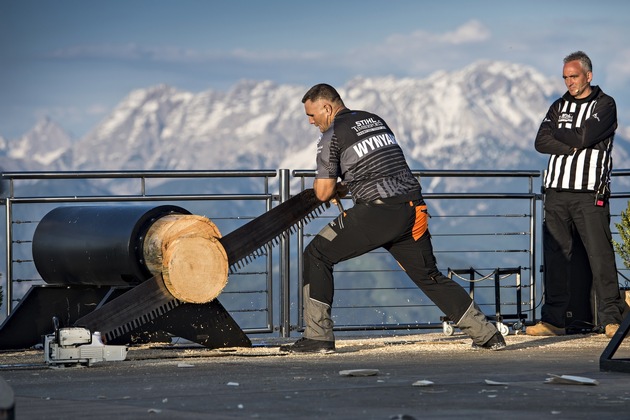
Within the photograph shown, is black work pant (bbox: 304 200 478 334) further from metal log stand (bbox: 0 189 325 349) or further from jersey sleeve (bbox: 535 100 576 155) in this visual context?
jersey sleeve (bbox: 535 100 576 155)

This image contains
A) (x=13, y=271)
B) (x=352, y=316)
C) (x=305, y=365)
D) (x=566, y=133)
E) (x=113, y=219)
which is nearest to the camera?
(x=305, y=365)

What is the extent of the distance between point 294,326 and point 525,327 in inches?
73.4

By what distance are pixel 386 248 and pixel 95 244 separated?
75.9 inches

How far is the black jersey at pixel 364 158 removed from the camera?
24.7ft

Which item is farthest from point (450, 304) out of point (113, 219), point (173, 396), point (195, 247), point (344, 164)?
point (173, 396)

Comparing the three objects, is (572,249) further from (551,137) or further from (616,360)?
(616,360)

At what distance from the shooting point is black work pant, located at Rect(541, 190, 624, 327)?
352 inches

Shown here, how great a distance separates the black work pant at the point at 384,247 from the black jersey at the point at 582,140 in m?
1.65

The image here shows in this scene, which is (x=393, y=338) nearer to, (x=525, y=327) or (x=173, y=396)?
(x=525, y=327)

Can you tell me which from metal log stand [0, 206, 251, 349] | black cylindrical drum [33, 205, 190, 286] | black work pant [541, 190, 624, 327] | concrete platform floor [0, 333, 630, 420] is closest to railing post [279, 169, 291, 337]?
metal log stand [0, 206, 251, 349]

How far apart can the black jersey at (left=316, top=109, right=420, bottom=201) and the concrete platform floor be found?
1.00 metres

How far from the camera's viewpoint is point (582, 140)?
8.73m

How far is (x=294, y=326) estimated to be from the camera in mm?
9984

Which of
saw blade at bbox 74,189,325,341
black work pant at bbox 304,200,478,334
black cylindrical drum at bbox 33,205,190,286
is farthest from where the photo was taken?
black cylindrical drum at bbox 33,205,190,286
